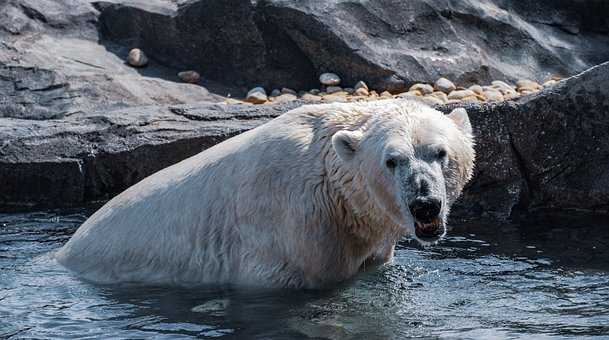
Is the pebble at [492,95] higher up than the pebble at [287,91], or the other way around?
the pebble at [287,91]

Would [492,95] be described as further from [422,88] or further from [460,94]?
[422,88]

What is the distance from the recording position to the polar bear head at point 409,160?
16.3 ft

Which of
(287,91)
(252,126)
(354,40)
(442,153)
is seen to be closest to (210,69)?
(287,91)

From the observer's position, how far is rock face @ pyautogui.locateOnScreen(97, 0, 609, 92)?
447 inches

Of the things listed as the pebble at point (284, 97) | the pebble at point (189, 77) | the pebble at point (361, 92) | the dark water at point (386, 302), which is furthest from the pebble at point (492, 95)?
the dark water at point (386, 302)

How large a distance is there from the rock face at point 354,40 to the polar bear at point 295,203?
5389mm

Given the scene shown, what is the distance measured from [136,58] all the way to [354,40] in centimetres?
256

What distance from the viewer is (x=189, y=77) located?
11.7 meters

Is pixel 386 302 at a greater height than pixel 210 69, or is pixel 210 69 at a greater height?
pixel 210 69

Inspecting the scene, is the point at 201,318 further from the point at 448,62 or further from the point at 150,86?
the point at 448,62

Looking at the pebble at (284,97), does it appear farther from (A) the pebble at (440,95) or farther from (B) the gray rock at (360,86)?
(A) the pebble at (440,95)

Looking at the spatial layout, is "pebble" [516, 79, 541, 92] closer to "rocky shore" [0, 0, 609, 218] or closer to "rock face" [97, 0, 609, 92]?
"rocky shore" [0, 0, 609, 218]

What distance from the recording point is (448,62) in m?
11.5

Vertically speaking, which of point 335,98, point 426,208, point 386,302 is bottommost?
point 386,302
